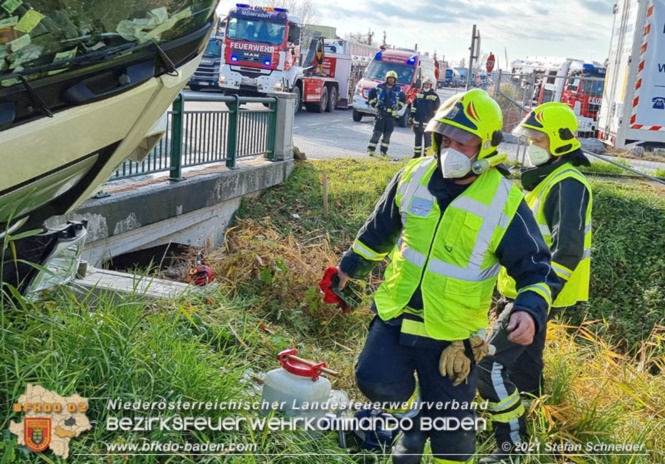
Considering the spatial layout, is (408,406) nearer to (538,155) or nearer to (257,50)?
(538,155)

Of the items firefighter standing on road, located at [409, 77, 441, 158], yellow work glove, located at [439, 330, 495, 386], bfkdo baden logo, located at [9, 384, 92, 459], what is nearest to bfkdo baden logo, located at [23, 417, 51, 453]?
bfkdo baden logo, located at [9, 384, 92, 459]

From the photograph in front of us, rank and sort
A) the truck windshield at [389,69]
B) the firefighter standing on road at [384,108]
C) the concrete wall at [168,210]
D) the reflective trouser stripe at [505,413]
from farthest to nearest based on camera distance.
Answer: the truck windshield at [389,69], the firefighter standing on road at [384,108], the concrete wall at [168,210], the reflective trouser stripe at [505,413]

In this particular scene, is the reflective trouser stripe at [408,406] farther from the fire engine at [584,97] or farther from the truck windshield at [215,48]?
the truck windshield at [215,48]

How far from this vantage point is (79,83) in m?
2.82

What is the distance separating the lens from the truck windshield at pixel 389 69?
23.0 metres

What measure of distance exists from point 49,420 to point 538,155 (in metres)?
2.98

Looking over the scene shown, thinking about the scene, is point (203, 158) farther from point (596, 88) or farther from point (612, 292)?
point (596, 88)

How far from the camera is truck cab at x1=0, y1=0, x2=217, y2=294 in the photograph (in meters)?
2.68

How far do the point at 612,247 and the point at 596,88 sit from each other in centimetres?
1293

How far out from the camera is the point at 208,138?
7.57 meters

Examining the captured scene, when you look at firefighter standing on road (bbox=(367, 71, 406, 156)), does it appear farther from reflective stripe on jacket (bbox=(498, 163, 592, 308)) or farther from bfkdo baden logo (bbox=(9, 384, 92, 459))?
bfkdo baden logo (bbox=(9, 384, 92, 459))

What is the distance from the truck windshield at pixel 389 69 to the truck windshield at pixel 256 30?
4.39 metres

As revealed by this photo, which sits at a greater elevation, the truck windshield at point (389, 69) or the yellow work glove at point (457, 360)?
the truck windshield at point (389, 69)

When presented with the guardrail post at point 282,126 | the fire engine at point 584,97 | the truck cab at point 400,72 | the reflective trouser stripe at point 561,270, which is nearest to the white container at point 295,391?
the reflective trouser stripe at point 561,270
